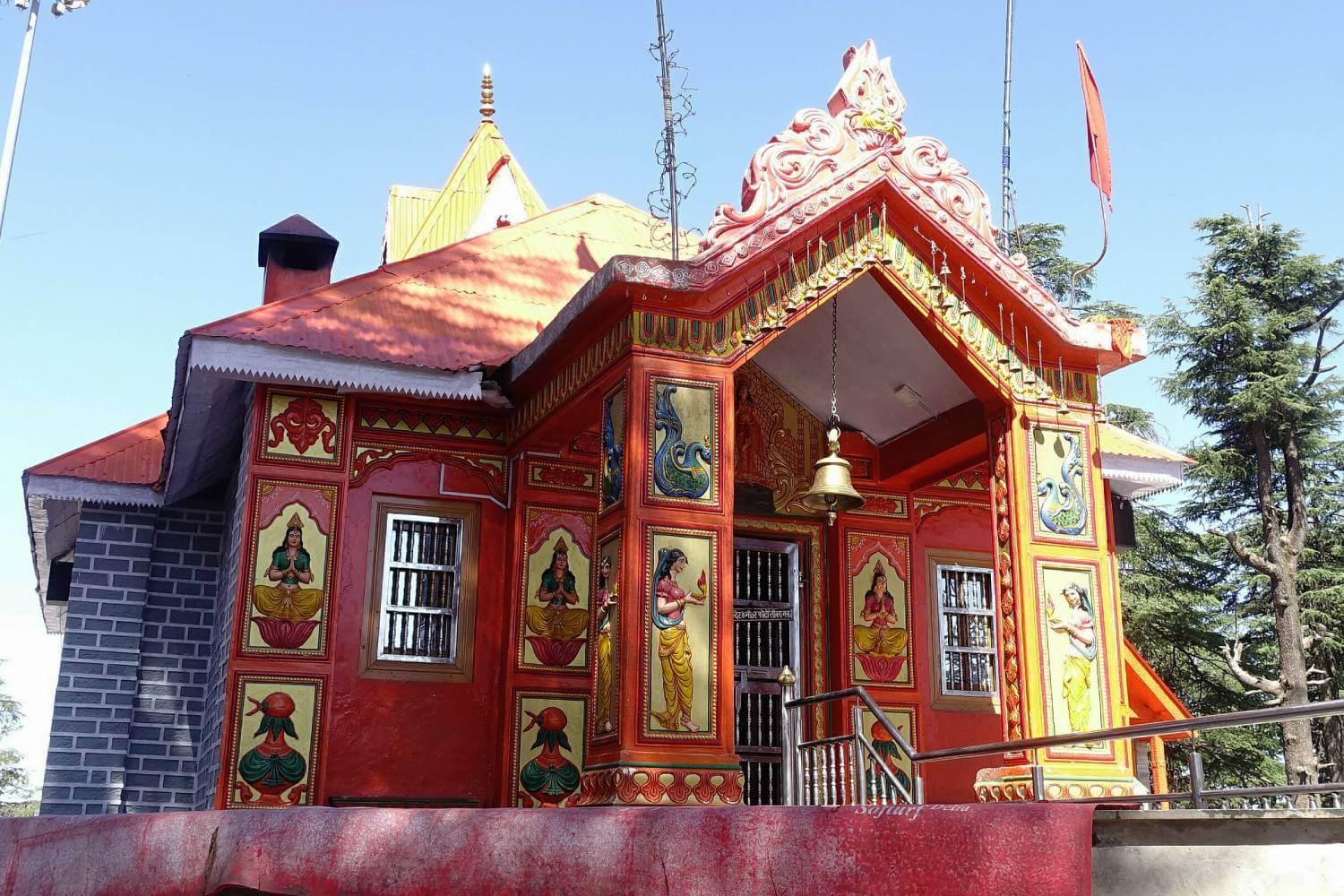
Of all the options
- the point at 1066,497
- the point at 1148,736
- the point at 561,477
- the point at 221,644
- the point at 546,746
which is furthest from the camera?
the point at 561,477

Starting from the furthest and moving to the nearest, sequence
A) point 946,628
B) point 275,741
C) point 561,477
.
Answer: point 946,628
point 561,477
point 275,741

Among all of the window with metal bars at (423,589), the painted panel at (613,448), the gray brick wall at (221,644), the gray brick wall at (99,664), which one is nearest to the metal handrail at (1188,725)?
the painted panel at (613,448)

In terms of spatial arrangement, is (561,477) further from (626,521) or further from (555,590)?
(626,521)

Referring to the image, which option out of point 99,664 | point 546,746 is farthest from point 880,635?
point 99,664

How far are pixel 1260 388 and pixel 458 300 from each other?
18.6 meters

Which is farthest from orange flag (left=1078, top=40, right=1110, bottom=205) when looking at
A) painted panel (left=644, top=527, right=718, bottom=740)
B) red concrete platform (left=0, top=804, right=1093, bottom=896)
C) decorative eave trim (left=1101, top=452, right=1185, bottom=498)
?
red concrete platform (left=0, top=804, right=1093, bottom=896)

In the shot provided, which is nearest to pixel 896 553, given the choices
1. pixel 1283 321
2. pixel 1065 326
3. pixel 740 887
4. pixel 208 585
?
pixel 1065 326

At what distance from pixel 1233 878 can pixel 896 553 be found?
298 inches

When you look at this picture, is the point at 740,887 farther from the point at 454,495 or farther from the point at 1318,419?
the point at 1318,419

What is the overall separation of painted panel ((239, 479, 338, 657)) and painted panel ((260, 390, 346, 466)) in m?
0.25

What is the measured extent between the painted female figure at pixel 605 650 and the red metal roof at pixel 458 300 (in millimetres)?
2610

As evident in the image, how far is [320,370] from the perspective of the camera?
10562 mm

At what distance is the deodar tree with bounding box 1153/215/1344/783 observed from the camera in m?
25.5

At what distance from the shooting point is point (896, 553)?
498 inches
